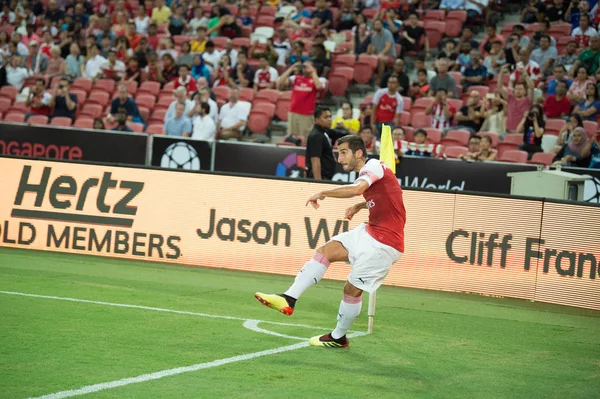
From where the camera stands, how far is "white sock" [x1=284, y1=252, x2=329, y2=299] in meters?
8.00

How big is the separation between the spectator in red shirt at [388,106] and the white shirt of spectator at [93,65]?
339 inches

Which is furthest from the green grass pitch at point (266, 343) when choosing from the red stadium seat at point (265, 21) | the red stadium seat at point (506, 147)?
the red stadium seat at point (265, 21)

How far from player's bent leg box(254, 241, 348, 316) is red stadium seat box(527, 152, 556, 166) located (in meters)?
8.89

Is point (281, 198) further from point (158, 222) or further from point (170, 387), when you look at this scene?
point (170, 387)

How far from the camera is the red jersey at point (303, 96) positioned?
59.8 feet

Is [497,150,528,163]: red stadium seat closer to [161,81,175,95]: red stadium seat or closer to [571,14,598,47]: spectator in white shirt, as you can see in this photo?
[571,14,598,47]: spectator in white shirt

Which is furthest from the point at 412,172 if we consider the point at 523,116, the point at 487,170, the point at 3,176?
the point at 3,176

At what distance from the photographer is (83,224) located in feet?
44.9

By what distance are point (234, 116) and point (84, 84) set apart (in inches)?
207

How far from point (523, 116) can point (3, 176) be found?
9.51 meters

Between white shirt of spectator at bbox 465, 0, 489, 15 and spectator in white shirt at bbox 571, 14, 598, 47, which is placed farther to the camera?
white shirt of spectator at bbox 465, 0, 489, 15

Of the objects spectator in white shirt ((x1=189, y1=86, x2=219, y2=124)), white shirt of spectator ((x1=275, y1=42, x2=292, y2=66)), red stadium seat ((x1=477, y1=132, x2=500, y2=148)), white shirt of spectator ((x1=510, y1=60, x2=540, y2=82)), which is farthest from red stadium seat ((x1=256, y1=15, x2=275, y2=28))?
red stadium seat ((x1=477, y1=132, x2=500, y2=148))

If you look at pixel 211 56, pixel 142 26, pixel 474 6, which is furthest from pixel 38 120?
pixel 474 6

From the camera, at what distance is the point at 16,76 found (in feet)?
77.8
